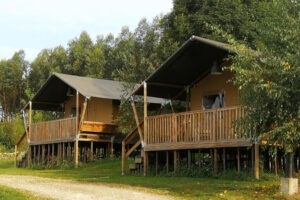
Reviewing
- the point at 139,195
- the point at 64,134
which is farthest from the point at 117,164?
the point at 139,195

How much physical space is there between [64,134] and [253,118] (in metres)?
17.4

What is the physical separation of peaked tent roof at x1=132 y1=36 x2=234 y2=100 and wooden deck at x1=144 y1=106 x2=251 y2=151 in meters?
1.69

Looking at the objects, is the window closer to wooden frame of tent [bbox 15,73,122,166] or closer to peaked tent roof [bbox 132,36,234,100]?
peaked tent roof [bbox 132,36,234,100]

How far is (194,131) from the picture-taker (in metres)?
18.6

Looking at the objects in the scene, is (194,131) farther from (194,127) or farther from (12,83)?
(12,83)

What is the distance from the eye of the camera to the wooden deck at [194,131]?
17219 mm

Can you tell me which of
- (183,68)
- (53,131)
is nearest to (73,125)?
(53,131)

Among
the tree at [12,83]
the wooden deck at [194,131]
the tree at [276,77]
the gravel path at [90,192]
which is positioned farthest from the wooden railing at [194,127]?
the tree at [12,83]

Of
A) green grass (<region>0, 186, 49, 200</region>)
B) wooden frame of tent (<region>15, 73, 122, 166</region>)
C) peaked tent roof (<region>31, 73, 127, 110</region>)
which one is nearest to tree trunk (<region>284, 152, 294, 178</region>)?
green grass (<region>0, 186, 49, 200</region>)

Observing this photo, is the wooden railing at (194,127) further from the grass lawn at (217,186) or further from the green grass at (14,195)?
the green grass at (14,195)

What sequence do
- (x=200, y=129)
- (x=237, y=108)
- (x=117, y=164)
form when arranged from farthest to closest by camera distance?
(x=117, y=164)
(x=200, y=129)
(x=237, y=108)

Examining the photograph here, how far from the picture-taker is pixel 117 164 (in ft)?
84.6

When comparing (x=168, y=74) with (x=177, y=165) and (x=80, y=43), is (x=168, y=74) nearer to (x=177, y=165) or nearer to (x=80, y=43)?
(x=177, y=165)

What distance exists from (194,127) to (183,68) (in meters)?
2.99
